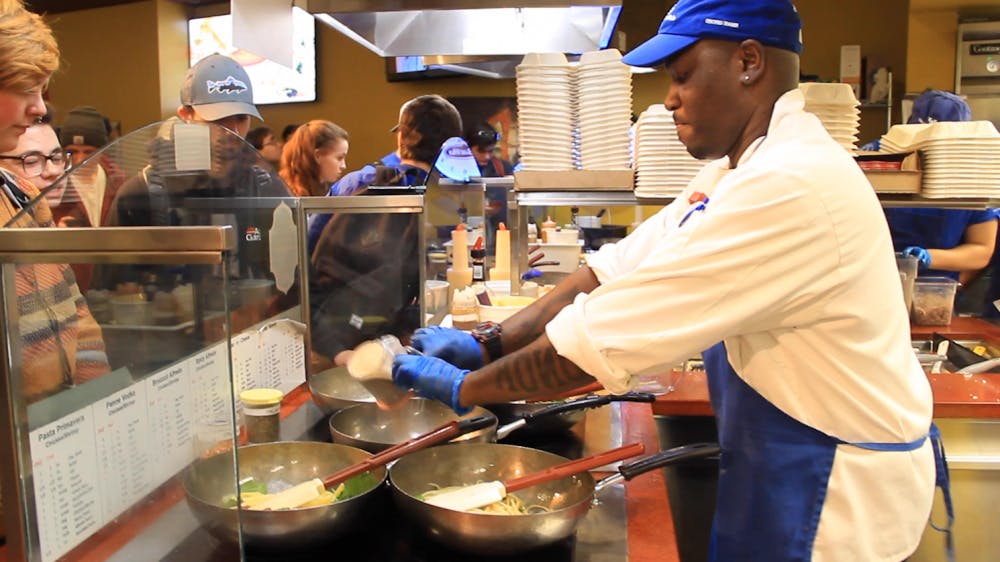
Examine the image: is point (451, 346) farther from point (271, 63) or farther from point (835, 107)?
point (271, 63)

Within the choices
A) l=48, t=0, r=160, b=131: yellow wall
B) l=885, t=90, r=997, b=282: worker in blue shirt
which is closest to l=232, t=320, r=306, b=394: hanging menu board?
l=885, t=90, r=997, b=282: worker in blue shirt

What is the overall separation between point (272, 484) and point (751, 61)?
117 centimetres

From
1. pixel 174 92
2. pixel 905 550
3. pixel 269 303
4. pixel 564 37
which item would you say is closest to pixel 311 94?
pixel 174 92

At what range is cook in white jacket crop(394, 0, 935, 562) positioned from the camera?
122cm

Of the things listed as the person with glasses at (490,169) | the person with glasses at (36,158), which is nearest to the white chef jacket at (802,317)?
the person with glasses at (36,158)

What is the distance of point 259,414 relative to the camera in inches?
65.4

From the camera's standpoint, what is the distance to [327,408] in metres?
1.80

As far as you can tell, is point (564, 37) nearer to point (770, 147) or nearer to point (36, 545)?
point (770, 147)

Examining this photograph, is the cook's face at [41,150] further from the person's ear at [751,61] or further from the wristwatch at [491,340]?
the person's ear at [751,61]

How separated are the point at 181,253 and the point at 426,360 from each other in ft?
2.30

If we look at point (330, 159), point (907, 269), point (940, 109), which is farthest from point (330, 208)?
point (940, 109)

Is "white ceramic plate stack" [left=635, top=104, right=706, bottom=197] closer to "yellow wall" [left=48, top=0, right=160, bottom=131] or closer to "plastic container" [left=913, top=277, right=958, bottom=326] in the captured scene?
"plastic container" [left=913, top=277, right=958, bottom=326]

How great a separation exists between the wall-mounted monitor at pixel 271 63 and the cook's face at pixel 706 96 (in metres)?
6.01

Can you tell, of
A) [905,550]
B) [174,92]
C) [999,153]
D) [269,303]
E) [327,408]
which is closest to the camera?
[905,550]
